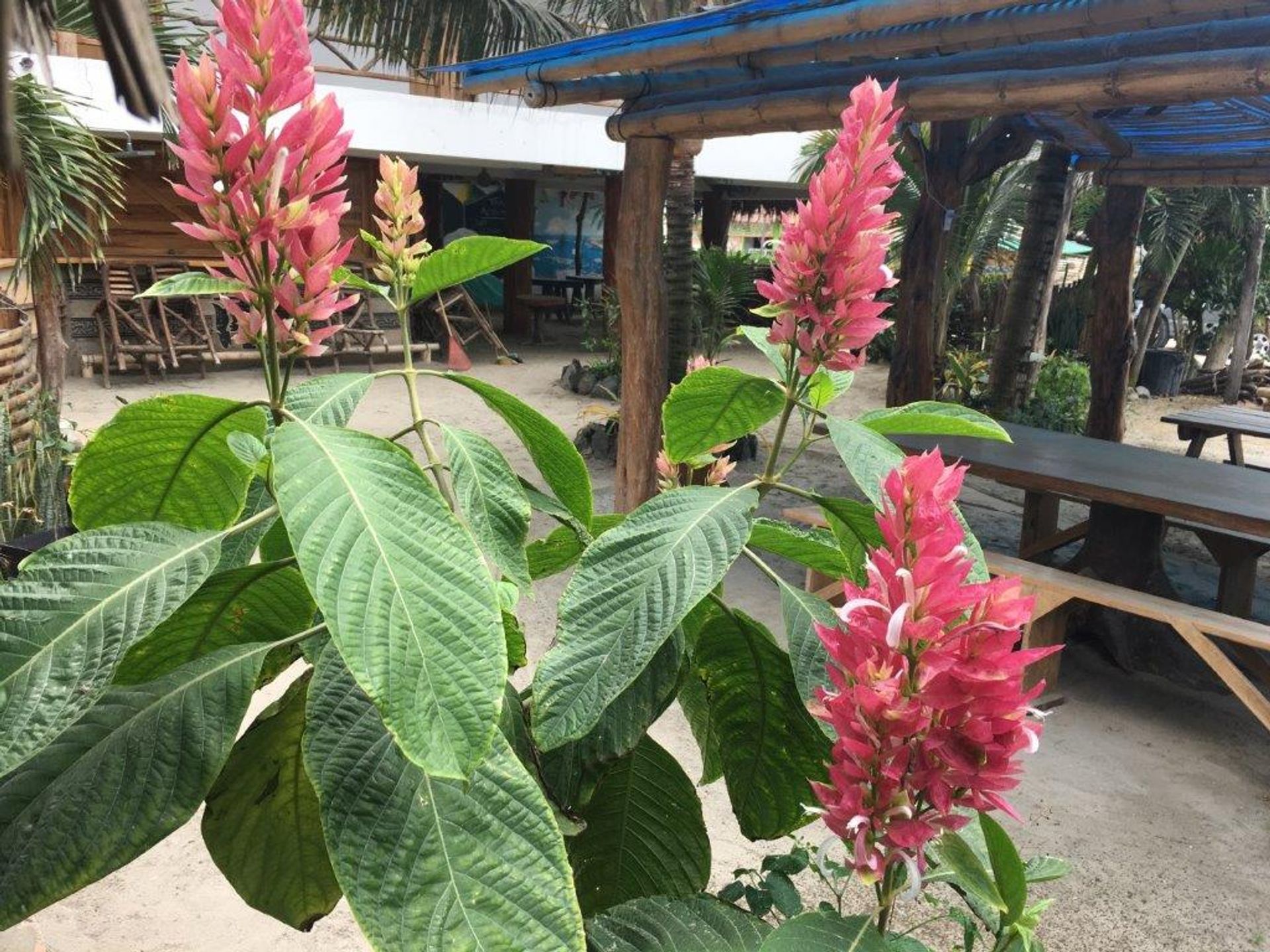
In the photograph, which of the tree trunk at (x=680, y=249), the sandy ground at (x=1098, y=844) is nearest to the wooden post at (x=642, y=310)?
the sandy ground at (x=1098, y=844)

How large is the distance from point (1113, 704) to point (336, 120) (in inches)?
183

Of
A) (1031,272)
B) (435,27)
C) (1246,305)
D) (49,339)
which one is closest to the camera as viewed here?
(49,339)

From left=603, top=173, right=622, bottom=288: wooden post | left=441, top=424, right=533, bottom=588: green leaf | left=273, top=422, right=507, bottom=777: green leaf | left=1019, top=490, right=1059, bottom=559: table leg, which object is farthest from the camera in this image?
left=603, top=173, right=622, bottom=288: wooden post

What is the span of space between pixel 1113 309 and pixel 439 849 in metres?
8.68

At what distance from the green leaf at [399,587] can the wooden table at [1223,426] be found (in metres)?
7.04

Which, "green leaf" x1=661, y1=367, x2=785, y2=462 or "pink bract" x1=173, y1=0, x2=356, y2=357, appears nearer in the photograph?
"pink bract" x1=173, y1=0, x2=356, y2=357

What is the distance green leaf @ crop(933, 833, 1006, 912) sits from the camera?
2.90 ft

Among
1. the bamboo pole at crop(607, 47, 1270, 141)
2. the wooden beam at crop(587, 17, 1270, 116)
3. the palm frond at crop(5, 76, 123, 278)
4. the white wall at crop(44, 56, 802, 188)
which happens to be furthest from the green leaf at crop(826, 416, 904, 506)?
the white wall at crop(44, 56, 802, 188)

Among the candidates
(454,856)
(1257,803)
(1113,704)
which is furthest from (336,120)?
(1113,704)

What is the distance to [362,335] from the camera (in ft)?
44.7

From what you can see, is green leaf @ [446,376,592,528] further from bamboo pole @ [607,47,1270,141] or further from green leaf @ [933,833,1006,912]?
bamboo pole @ [607,47,1270,141]

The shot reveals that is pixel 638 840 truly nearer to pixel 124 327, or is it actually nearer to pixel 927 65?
pixel 927 65

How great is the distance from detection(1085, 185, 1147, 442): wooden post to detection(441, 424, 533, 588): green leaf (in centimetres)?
801

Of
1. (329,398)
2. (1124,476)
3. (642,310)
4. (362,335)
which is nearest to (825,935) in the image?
(329,398)
